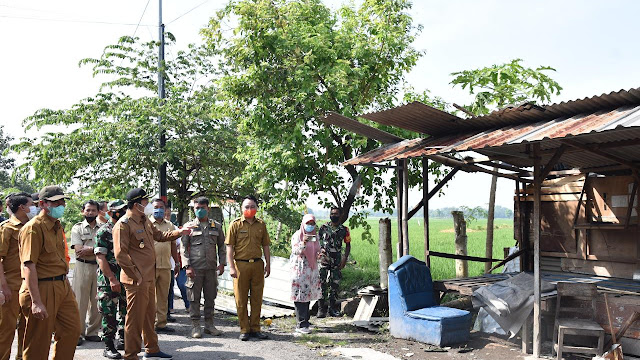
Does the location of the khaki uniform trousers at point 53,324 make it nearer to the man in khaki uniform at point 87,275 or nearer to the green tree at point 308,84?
the man in khaki uniform at point 87,275

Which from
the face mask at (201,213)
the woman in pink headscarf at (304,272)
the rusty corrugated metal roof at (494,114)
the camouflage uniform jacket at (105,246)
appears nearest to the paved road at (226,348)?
the woman in pink headscarf at (304,272)

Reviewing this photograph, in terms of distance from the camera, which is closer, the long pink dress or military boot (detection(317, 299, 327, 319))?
the long pink dress

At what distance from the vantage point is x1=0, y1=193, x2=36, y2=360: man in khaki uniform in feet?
18.4

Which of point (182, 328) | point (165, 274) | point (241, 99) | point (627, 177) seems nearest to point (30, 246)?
point (165, 274)

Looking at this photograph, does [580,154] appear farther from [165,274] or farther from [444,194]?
[165,274]

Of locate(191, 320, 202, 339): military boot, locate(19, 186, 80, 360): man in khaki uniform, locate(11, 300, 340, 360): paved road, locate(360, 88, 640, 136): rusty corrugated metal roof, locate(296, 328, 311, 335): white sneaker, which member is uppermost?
locate(360, 88, 640, 136): rusty corrugated metal roof

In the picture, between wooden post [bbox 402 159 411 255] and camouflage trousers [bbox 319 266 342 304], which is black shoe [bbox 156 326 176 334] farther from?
wooden post [bbox 402 159 411 255]

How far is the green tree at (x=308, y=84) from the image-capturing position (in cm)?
1119

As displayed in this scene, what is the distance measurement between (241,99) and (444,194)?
4888 millimetres

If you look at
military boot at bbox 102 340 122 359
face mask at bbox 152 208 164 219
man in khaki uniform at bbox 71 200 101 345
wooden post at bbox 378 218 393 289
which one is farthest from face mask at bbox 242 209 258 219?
wooden post at bbox 378 218 393 289

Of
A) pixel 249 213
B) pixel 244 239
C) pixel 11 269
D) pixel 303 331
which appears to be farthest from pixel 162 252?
pixel 11 269

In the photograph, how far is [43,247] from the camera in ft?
17.1

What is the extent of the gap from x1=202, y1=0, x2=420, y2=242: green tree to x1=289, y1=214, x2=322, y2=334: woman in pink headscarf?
9.40 feet

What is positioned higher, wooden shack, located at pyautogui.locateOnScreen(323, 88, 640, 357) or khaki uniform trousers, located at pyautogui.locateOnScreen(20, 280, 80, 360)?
wooden shack, located at pyautogui.locateOnScreen(323, 88, 640, 357)
